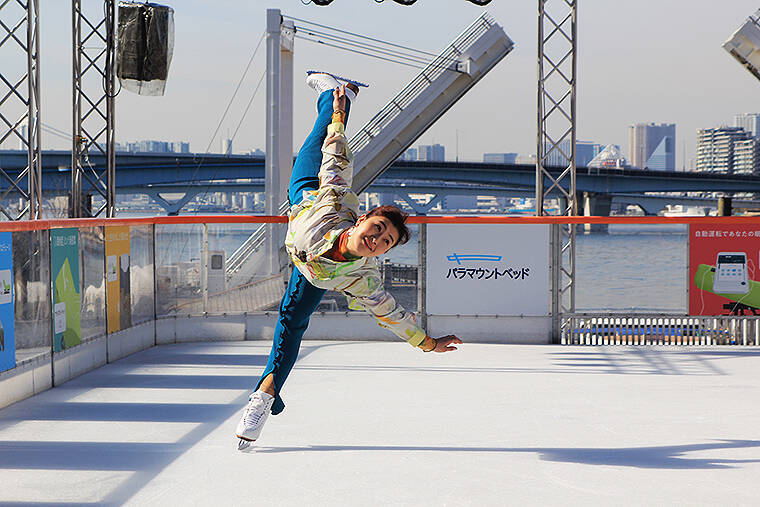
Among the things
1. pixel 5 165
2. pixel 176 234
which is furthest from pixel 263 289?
pixel 5 165

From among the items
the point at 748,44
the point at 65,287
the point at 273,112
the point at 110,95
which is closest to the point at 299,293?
the point at 65,287

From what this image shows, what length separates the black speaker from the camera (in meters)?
11.7

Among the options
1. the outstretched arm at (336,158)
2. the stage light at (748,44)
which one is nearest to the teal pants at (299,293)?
the outstretched arm at (336,158)

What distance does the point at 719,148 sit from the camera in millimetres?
105938

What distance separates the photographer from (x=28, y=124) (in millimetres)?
11305

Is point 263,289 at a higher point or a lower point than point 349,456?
higher

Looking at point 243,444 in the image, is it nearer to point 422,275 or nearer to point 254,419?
point 254,419

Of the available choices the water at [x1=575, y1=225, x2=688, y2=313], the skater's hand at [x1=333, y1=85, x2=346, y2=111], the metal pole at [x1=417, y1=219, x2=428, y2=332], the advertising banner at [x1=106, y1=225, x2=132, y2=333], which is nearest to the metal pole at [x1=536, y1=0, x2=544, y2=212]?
the water at [x1=575, y1=225, x2=688, y2=313]

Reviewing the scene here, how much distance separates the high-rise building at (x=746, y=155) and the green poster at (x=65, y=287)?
91.7m

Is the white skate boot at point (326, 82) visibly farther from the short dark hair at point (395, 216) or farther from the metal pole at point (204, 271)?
the metal pole at point (204, 271)

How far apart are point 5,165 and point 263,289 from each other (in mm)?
26959

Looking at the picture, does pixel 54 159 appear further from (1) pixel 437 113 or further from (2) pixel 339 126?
(2) pixel 339 126

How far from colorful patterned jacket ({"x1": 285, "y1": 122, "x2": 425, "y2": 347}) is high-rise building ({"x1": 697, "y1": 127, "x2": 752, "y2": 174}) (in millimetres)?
104060

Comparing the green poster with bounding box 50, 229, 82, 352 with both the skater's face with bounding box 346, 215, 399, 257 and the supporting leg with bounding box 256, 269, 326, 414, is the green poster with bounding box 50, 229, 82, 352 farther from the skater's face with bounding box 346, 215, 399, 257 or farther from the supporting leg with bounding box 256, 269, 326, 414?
the skater's face with bounding box 346, 215, 399, 257
